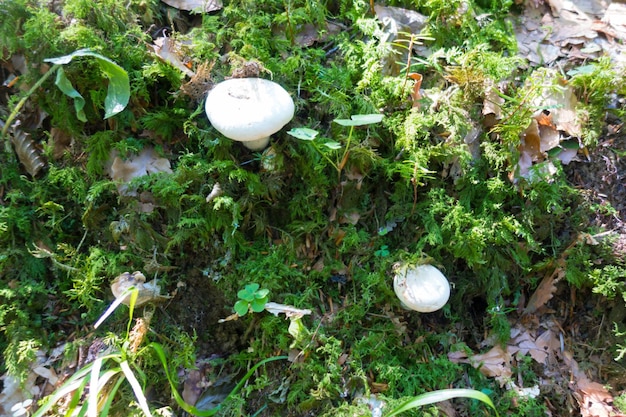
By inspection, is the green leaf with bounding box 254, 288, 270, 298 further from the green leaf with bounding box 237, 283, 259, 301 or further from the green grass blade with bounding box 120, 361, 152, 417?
the green grass blade with bounding box 120, 361, 152, 417

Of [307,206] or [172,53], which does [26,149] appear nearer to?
[172,53]

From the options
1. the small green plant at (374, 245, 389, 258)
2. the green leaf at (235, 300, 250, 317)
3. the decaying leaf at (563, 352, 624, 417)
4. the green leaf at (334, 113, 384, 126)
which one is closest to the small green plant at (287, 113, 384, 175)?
the green leaf at (334, 113, 384, 126)

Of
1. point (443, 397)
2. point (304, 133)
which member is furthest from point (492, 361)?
point (304, 133)

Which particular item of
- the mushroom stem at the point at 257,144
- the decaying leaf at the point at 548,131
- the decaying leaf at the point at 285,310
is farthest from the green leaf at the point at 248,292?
the decaying leaf at the point at 548,131

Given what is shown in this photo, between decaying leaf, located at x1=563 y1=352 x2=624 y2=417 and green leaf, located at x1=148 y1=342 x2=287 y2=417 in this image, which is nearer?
green leaf, located at x1=148 y1=342 x2=287 y2=417

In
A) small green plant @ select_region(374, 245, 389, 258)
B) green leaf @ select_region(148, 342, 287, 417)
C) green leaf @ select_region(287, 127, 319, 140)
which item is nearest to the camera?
green leaf @ select_region(148, 342, 287, 417)
